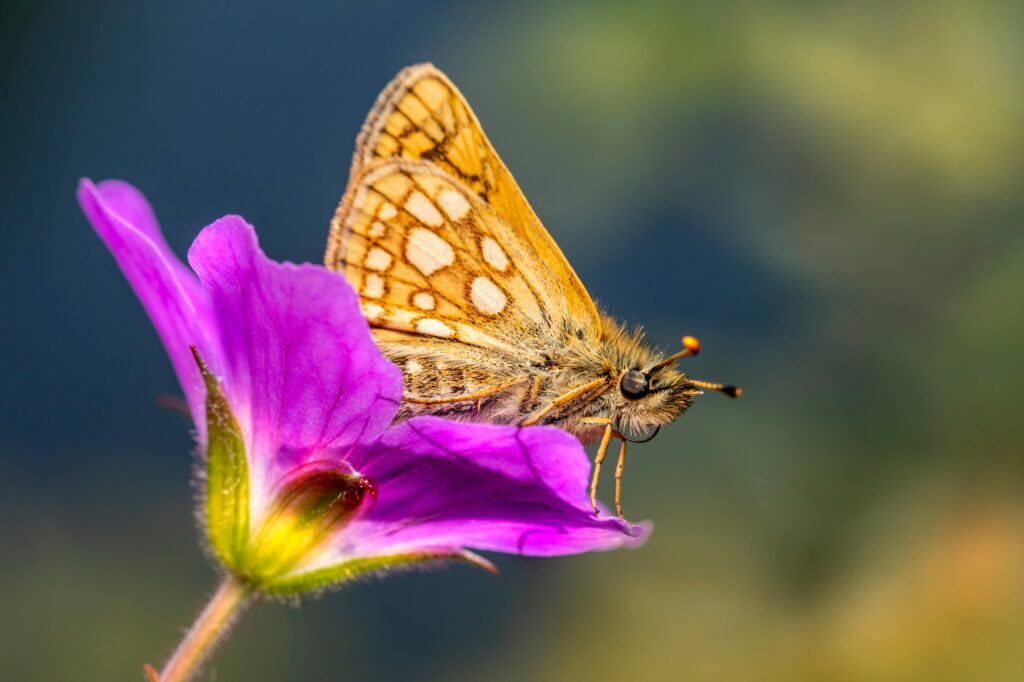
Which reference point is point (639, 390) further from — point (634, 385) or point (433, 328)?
point (433, 328)

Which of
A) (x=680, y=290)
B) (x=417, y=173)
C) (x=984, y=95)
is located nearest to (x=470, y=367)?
(x=417, y=173)

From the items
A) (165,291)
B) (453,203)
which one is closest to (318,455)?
(165,291)

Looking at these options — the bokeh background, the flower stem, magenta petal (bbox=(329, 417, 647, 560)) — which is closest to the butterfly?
magenta petal (bbox=(329, 417, 647, 560))

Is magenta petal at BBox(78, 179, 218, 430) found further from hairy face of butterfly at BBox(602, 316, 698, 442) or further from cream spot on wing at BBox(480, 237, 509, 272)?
hairy face of butterfly at BBox(602, 316, 698, 442)

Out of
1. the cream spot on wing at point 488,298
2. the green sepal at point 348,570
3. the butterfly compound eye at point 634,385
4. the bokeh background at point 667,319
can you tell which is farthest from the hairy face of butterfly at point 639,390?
the bokeh background at point 667,319

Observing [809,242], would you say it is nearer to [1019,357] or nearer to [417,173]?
[1019,357]

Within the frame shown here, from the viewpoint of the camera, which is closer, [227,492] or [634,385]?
[227,492]
